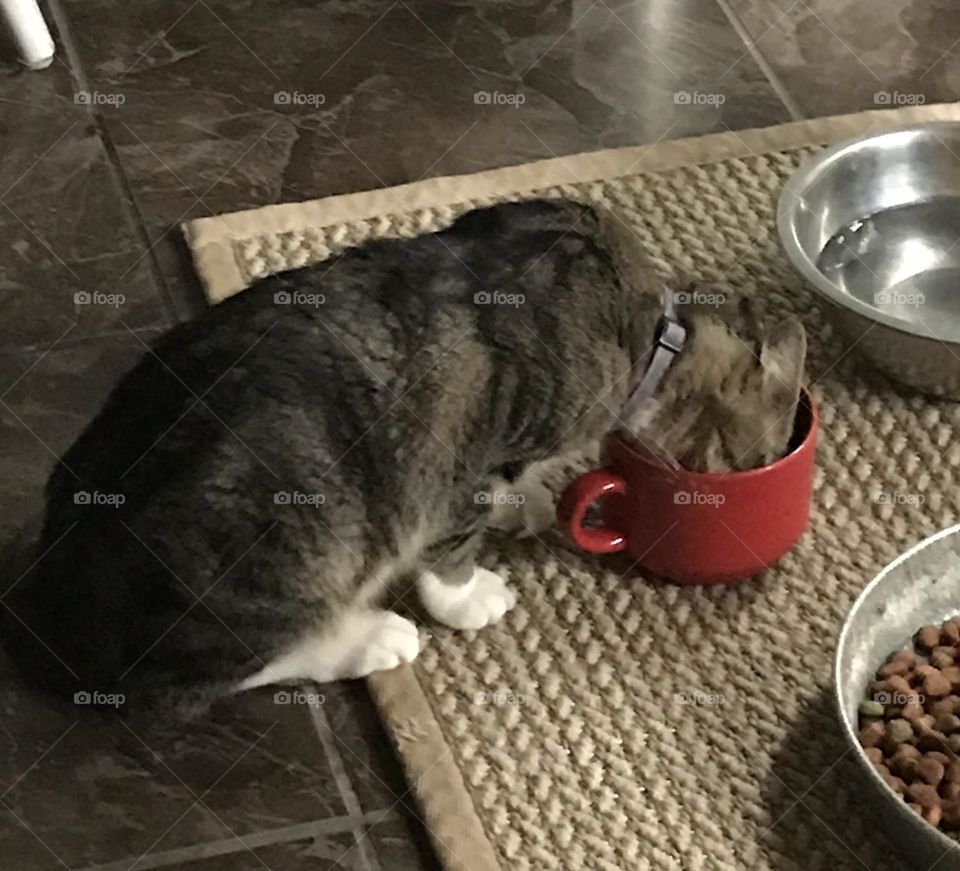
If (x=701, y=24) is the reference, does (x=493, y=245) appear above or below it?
above

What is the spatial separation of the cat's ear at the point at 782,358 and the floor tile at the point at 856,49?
2.83 feet

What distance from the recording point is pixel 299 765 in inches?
57.0

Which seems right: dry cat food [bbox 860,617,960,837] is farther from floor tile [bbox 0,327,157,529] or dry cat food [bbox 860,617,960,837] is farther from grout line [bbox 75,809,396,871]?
floor tile [bbox 0,327,157,529]

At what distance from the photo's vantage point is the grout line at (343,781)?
54.0 inches

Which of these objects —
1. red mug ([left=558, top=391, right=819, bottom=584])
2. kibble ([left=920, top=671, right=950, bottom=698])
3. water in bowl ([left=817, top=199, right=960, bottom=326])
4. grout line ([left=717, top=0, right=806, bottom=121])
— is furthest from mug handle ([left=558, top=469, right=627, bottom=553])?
grout line ([left=717, top=0, right=806, bottom=121])

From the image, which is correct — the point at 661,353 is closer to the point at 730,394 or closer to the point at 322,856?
the point at 730,394

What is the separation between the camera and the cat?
50.9 inches

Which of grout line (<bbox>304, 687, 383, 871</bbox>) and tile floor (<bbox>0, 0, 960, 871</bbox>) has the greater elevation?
tile floor (<bbox>0, 0, 960, 871</bbox>)

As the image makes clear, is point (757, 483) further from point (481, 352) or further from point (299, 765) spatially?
point (299, 765)

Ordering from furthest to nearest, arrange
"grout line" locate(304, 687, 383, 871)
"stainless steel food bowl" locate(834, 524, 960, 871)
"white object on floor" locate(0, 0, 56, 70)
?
"white object on floor" locate(0, 0, 56, 70)
"grout line" locate(304, 687, 383, 871)
"stainless steel food bowl" locate(834, 524, 960, 871)

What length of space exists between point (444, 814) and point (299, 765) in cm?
17

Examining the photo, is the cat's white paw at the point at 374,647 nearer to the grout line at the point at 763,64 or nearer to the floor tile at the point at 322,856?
the floor tile at the point at 322,856

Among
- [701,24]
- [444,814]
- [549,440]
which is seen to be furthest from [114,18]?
[444,814]

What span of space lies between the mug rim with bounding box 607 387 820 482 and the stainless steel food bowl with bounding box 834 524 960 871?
5.7 inches
